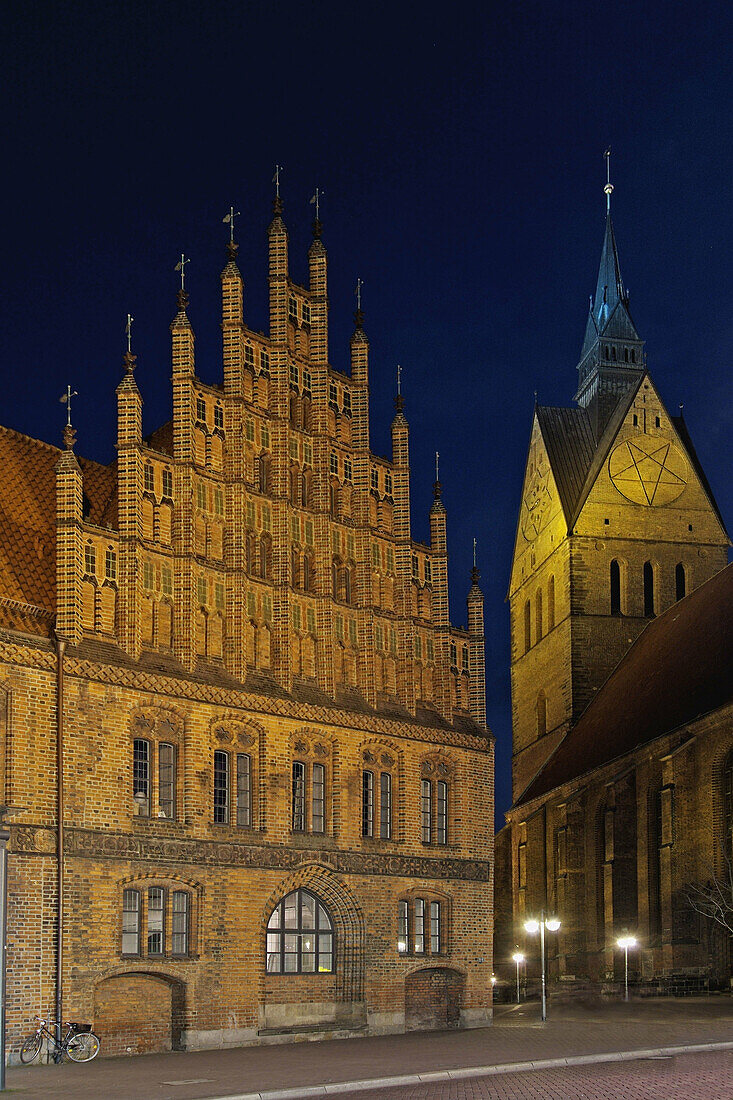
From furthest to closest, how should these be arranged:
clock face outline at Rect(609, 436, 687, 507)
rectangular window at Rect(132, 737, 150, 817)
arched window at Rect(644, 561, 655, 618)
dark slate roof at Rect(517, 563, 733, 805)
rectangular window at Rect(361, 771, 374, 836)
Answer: clock face outline at Rect(609, 436, 687, 507) < arched window at Rect(644, 561, 655, 618) < dark slate roof at Rect(517, 563, 733, 805) < rectangular window at Rect(361, 771, 374, 836) < rectangular window at Rect(132, 737, 150, 817)

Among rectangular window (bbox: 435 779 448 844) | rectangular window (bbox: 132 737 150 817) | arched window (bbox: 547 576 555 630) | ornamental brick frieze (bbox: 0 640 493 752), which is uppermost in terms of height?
arched window (bbox: 547 576 555 630)

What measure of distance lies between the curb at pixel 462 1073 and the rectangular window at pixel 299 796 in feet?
32.2

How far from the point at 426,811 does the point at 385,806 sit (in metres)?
1.41

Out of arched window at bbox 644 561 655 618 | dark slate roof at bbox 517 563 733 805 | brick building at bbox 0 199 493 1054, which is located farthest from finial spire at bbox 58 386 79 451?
arched window at bbox 644 561 655 618

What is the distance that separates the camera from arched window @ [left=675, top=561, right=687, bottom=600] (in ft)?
205

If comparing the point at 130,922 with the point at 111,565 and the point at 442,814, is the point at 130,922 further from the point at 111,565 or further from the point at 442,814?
the point at 442,814

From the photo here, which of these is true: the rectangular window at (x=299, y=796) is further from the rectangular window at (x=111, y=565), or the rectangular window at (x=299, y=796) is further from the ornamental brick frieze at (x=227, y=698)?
the rectangular window at (x=111, y=565)

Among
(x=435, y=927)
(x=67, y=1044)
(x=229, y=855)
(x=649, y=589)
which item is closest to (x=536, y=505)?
(x=649, y=589)

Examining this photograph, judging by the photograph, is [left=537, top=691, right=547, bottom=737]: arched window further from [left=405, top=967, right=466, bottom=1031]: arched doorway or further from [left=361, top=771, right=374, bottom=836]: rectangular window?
[left=361, top=771, right=374, bottom=836]: rectangular window

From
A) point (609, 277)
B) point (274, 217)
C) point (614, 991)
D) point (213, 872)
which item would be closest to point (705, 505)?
point (609, 277)

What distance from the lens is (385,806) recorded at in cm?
3406

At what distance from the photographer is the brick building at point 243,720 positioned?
2714 cm

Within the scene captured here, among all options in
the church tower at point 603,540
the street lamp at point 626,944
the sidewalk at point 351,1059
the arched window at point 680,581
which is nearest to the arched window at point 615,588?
the church tower at point 603,540

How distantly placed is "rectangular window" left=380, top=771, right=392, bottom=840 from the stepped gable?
29.7 ft
